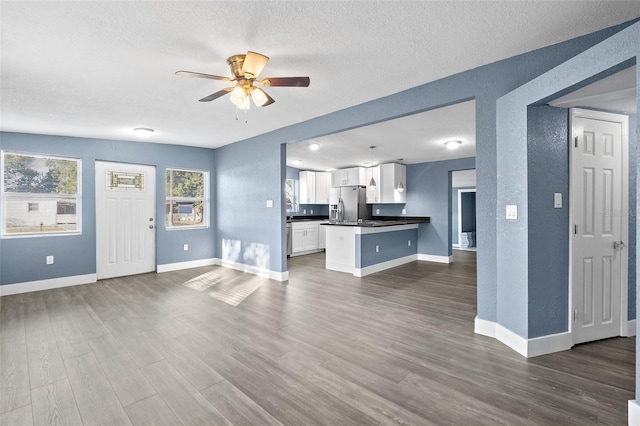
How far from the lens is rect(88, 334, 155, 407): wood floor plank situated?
2018 millimetres

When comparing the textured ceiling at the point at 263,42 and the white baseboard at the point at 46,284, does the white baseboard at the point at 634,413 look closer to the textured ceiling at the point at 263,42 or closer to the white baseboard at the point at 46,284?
the textured ceiling at the point at 263,42

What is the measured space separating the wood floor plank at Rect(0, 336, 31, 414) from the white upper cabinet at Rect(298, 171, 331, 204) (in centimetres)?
673

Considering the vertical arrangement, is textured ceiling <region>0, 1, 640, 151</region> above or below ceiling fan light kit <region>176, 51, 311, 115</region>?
above

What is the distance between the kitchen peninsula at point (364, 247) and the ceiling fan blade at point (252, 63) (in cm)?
351

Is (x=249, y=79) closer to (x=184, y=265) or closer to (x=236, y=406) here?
(x=236, y=406)

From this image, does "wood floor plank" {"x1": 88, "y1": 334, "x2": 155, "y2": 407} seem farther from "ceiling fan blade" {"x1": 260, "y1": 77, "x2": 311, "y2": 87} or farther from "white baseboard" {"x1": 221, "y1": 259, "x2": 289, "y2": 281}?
"white baseboard" {"x1": 221, "y1": 259, "x2": 289, "y2": 281}

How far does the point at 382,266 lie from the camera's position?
6.01 metres

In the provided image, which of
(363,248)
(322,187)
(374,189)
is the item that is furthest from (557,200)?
(322,187)

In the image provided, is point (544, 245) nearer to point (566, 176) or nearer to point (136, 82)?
point (566, 176)

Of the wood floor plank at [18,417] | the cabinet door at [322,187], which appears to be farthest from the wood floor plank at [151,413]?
the cabinet door at [322,187]

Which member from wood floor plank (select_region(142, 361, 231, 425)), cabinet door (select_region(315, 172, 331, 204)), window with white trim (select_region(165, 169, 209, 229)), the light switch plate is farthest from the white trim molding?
the light switch plate

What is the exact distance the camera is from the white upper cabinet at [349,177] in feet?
26.9

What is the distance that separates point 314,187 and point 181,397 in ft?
23.9

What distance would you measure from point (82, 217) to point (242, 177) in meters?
2.75
